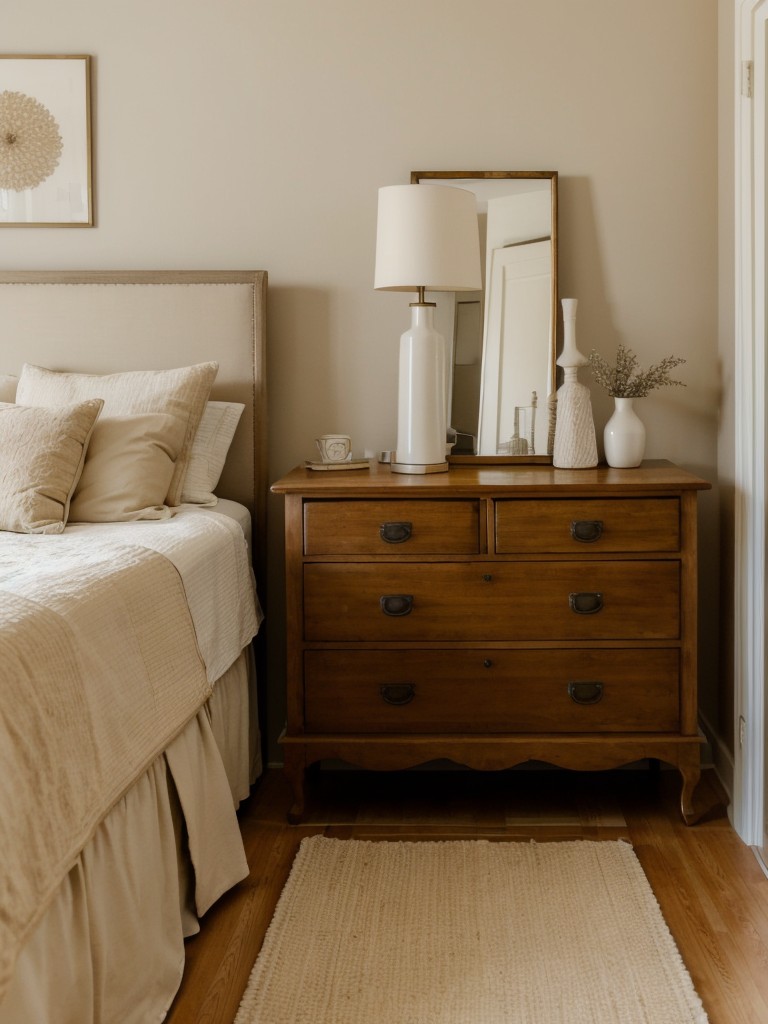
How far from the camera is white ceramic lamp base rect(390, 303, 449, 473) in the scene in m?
2.54

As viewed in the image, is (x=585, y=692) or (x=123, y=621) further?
(x=585, y=692)

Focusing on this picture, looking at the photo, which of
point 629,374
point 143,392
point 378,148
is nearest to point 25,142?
point 143,392

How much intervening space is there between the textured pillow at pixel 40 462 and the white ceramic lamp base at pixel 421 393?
80 centimetres

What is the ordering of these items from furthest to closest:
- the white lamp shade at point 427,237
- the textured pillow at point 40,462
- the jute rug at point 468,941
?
the white lamp shade at point 427,237 → the textured pillow at point 40,462 → the jute rug at point 468,941

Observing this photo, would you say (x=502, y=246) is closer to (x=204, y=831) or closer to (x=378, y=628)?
(x=378, y=628)

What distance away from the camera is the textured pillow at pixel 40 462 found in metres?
2.19

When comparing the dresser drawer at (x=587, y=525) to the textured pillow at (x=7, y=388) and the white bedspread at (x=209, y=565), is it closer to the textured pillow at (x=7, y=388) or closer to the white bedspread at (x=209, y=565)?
the white bedspread at (x=209, y=565)

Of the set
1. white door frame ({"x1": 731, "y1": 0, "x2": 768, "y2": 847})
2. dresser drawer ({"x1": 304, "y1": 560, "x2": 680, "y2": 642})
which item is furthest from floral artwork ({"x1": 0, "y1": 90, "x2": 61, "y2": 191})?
white door frame ({"x1": 731, "y1": 0, "x2": 768, "y2": 847})

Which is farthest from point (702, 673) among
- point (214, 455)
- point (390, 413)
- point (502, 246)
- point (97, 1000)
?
point (97, 1000)

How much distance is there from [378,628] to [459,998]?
0.88 metres

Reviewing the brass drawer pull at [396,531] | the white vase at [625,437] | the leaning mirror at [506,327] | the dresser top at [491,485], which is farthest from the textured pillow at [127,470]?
the white vase at [625,437]

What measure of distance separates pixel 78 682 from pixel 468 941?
3.20ft

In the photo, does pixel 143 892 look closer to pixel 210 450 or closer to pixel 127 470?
pixel 127 470

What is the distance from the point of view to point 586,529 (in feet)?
7.61
